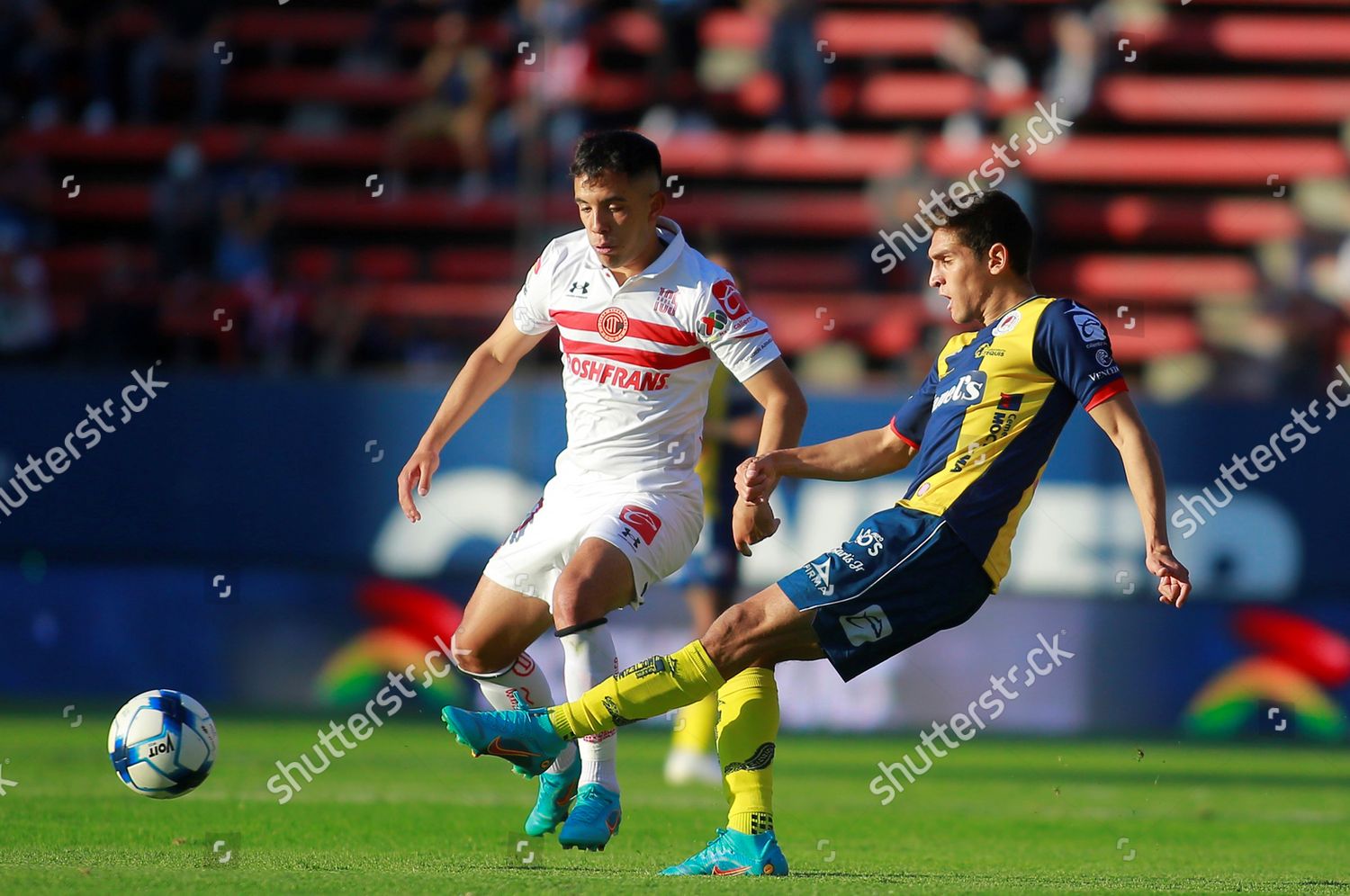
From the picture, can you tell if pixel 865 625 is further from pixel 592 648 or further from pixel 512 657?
pixel 512 657

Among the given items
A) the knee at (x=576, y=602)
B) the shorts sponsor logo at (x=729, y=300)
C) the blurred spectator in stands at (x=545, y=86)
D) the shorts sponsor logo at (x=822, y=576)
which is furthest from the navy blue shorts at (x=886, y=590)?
the blurred spectator in stands at (x=545, y=86)

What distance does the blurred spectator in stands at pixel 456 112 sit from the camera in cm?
1691

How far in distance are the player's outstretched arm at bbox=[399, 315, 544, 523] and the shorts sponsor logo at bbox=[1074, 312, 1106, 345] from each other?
2118 millimetres

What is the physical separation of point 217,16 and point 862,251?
7.29m

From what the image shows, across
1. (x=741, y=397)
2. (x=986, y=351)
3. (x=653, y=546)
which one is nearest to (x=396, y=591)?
(x=741, y=397)

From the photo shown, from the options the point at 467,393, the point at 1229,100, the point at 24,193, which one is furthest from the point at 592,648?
the point at 1229,100

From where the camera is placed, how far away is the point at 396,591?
1279 centimetres

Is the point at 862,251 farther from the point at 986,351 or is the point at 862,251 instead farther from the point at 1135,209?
the point at 986,351

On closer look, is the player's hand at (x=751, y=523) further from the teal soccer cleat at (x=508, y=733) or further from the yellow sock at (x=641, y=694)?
the teal soccer cleat at (x=508, y=733)

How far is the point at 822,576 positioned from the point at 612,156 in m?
1.63

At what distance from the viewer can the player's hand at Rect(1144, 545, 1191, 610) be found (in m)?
5.02

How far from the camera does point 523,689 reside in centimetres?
659

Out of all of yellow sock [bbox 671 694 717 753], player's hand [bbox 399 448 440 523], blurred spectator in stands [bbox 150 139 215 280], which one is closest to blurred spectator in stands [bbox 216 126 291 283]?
blurred spectator in stands [bbox 150 139 215 280]

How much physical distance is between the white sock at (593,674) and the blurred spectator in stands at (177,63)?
12.5m
